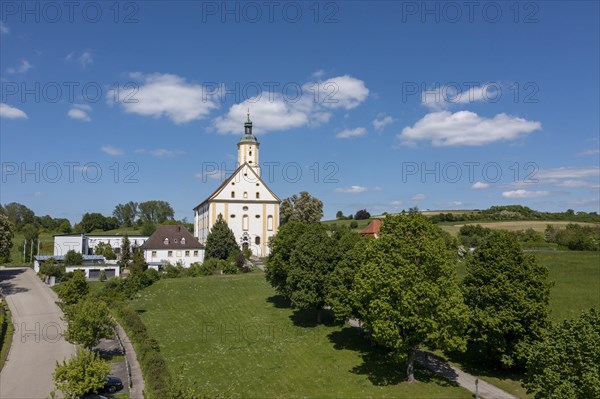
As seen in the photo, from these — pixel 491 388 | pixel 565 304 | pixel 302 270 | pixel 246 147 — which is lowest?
pixel 491 388

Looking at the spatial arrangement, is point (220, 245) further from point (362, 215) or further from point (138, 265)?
point (362, 215)

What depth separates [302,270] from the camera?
3881 centimetres

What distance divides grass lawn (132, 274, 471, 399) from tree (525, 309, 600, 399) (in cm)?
688

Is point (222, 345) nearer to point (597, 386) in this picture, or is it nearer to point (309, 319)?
point (309, 319)

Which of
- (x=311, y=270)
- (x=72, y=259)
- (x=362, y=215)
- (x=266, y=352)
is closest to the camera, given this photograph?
(x=266, y=352)

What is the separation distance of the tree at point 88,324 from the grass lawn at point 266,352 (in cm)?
464

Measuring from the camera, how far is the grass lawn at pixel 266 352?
2623 cm

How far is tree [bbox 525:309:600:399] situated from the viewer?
57.2ft

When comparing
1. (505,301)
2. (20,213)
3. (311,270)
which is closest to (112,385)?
(311,270)

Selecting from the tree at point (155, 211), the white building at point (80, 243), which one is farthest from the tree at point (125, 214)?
the white building at point (80, 243)

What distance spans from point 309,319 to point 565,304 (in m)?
21.3

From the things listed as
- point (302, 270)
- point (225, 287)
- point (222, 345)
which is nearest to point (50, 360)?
point (222, 345)

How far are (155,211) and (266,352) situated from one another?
155957 millimetres

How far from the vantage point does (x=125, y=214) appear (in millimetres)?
167875
